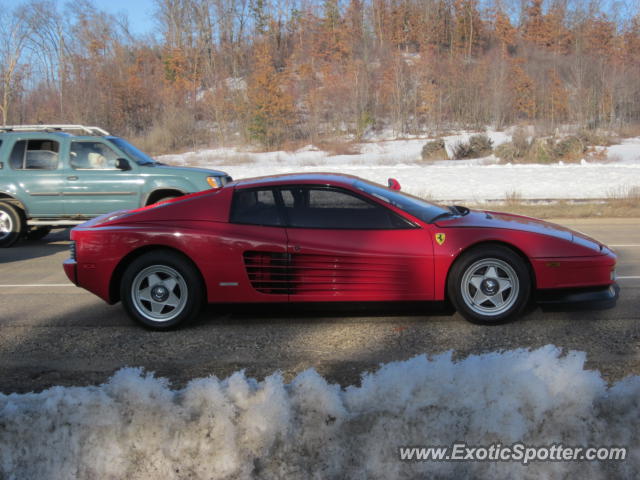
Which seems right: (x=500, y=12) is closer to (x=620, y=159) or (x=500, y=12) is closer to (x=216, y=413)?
(x=620, y=159)

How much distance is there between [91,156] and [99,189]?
652 millimetres

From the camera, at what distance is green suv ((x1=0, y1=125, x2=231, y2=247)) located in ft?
37.1

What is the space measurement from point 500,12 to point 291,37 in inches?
1014

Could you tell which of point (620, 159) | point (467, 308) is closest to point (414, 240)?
point (467, 308)

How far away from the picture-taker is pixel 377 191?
6348mm

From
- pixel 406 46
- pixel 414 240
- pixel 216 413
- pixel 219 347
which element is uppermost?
pixel 406 46

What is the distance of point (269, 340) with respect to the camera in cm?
567

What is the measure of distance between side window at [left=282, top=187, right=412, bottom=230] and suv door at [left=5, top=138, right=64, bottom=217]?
678cm

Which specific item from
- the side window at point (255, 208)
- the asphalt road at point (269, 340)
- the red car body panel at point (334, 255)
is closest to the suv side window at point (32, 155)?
the asphalt road at point (269, 340)

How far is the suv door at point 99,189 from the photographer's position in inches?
446

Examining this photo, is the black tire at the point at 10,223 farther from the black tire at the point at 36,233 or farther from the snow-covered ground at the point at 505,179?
the snow-covered ground at the point at 505,179

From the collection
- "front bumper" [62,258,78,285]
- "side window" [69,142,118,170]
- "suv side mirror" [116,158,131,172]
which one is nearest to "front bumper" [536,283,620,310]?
"front bumper" [62,258,78,285]

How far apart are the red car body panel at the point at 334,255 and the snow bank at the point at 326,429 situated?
285 cm

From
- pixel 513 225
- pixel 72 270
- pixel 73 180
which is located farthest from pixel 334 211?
pixel 73 180
